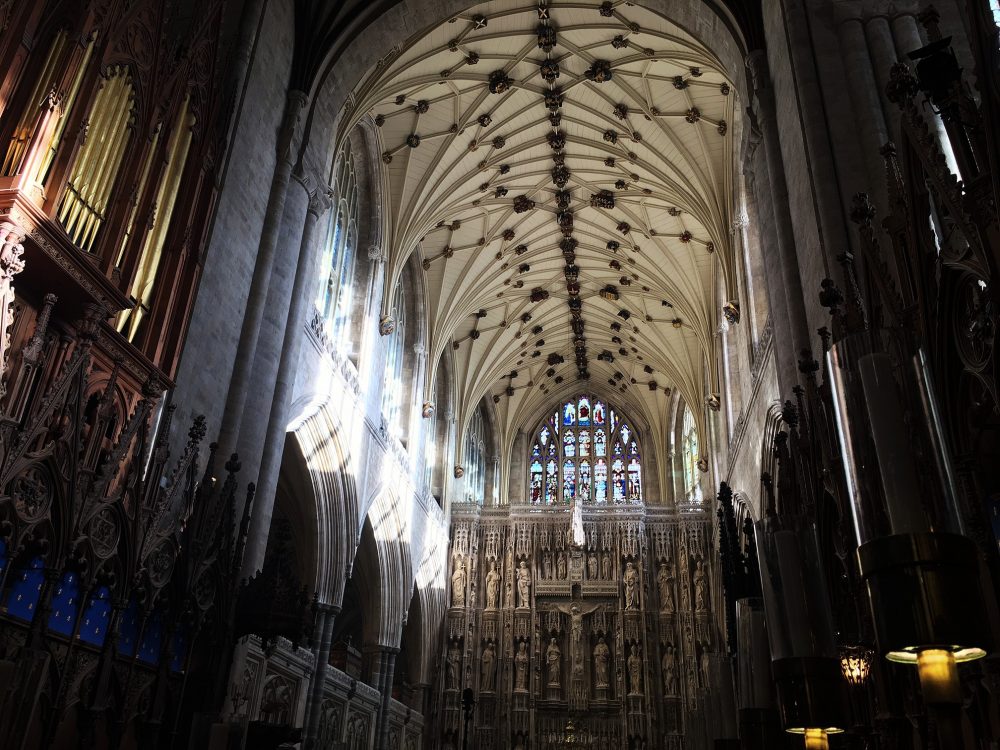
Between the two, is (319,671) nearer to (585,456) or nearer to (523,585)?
(523,585)

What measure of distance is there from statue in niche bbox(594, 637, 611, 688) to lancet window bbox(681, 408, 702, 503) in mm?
5564

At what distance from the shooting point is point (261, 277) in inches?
459

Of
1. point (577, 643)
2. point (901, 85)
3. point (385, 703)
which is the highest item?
point (901, 85)

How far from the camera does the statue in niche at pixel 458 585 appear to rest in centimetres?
2375

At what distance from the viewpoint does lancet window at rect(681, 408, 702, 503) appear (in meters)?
26.2

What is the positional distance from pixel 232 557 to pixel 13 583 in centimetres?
287

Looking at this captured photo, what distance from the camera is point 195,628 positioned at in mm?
8586

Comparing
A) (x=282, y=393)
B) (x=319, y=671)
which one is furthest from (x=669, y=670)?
(x=282, y=393)

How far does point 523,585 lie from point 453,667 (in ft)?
10.1

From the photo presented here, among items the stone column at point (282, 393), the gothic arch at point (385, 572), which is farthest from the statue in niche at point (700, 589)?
the stone column at point (282, 393)

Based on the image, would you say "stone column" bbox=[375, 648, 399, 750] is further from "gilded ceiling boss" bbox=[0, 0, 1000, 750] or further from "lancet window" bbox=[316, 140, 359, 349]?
"lancet window" bbox=[316, 140, 359, 349]

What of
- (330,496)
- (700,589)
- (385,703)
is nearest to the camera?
(330,496)

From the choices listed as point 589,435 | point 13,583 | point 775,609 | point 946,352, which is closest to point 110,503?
point 13,583

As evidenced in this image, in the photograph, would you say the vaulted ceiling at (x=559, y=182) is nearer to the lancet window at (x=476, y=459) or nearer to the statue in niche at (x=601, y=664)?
the lancet window at (x=476, y=459)
